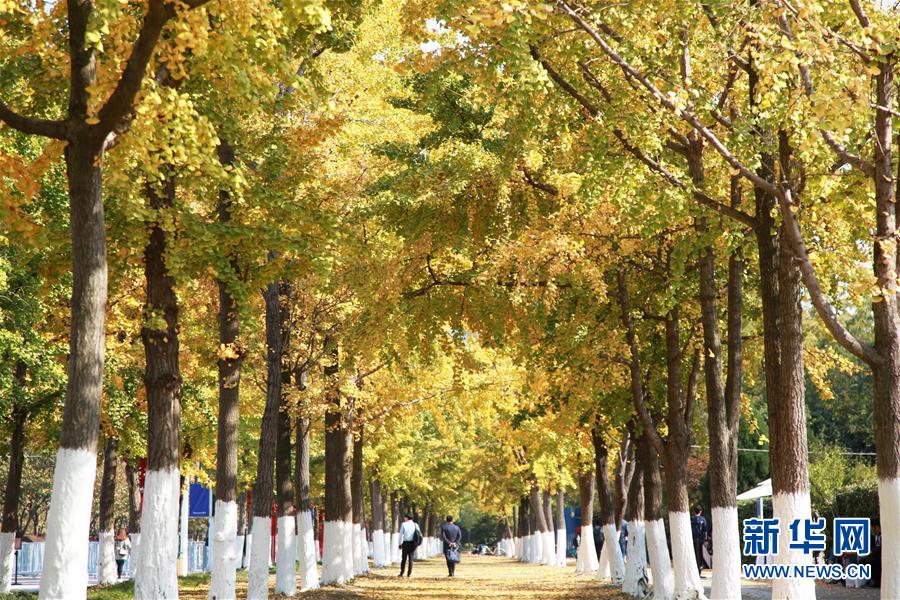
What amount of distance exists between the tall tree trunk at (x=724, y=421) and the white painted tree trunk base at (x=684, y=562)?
1.70 meters

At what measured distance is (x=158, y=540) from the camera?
13570 mm

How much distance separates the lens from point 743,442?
2167 inches

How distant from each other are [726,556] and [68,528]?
8.57m

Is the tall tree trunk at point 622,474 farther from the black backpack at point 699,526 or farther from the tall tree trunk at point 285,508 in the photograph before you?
the tall tree trunk at point 285,508

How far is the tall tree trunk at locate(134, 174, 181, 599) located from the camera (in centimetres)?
1343

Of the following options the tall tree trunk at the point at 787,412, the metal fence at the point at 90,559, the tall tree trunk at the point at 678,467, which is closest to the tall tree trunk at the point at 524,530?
the metal fence at the point at 90,559

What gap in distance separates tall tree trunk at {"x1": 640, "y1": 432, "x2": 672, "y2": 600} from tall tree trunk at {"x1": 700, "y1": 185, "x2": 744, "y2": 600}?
2.48 m

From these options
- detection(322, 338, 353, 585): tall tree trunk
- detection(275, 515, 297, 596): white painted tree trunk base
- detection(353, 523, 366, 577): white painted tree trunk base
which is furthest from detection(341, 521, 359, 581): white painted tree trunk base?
detection(353, 523, 366, 577): white painted tree trunk base

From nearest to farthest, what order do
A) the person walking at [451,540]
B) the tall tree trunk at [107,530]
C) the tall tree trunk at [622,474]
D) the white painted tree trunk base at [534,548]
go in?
1. the tall tree trunk at [107,530]
2. the tall tree trunk at [622,474]
3. the person walking at [451,540]
4. the white painted tree trunk base at [534,548]

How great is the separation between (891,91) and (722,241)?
507 centimetres

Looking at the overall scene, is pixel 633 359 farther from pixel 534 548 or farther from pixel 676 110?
pixel 534 548

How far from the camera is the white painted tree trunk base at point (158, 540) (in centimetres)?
1333

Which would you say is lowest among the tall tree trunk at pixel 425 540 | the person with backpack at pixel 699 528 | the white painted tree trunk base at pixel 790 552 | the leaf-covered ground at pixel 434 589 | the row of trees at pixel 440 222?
the tall tree trunk at pixel 425 540

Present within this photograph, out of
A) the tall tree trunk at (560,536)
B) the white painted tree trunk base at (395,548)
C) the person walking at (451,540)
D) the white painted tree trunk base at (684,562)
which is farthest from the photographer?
the white painted tree trunk base at (395,548)
